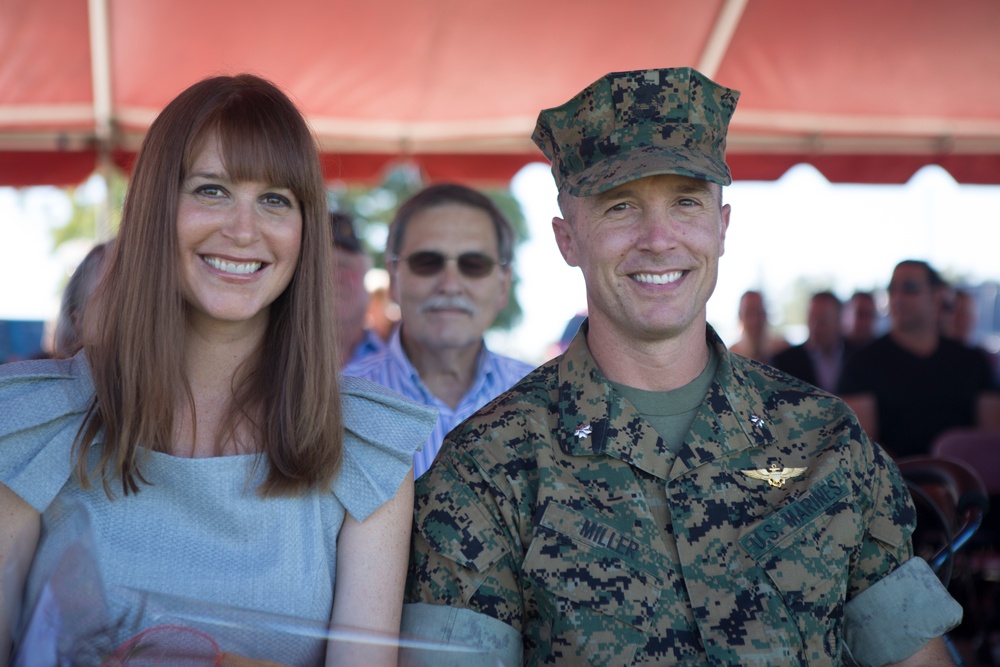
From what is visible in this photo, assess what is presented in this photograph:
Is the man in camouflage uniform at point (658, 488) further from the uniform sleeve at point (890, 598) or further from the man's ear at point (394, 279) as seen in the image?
the man's ear at point (394, 279)

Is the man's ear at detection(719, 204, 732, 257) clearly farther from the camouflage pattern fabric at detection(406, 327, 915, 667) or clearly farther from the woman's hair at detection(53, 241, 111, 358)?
the woman's hair at detection(53, 241, 111, 358)

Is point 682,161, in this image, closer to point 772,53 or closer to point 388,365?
point 388,365

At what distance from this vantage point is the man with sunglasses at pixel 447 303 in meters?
3.35

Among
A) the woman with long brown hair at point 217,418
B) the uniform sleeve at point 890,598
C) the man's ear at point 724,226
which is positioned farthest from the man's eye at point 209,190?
the uniform sleeve at point 890,598

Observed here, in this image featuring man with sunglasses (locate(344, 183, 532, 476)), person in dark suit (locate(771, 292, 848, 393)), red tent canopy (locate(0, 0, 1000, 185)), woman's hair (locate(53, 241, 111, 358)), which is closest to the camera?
woman's hair (locate(53, 241, 111, 358))

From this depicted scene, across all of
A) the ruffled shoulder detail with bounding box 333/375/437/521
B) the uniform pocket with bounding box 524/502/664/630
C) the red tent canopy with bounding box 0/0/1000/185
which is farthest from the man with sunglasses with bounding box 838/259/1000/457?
the ruffled shoulder detail with bounding box 333/375/437/521

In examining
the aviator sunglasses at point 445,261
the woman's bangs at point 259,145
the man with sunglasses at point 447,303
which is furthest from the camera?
the aviator sunglasses at point 445,261

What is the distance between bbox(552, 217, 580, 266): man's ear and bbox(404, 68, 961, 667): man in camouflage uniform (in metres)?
0.03

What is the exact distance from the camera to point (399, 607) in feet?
6.35

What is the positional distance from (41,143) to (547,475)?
4.87 meters

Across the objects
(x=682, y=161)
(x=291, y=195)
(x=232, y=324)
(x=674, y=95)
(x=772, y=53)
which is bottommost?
(x=232, y=324)

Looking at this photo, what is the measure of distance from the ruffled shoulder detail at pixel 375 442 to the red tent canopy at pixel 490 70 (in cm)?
352

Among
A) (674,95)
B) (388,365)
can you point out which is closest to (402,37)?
(388,365)

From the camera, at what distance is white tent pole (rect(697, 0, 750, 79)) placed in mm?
5219
